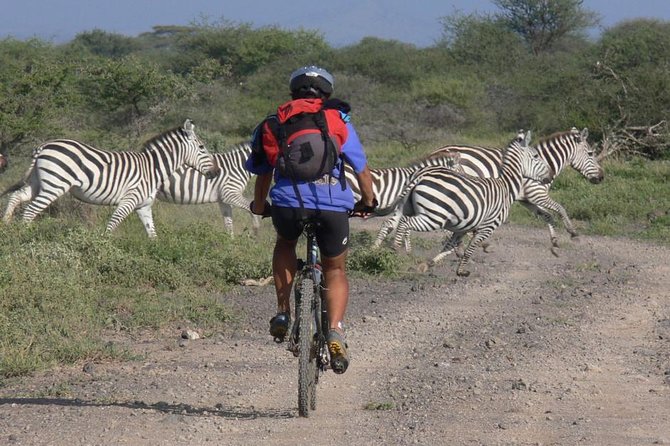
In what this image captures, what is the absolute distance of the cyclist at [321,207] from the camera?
17.6ft

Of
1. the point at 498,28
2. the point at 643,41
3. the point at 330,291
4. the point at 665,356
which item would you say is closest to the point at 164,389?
the point at 330,291

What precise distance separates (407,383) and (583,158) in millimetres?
9521

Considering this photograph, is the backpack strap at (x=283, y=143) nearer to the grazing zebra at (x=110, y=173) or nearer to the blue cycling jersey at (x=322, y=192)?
the blue cycling jersey at (x=322, y=192)

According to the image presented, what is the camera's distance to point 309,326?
5.34 meters

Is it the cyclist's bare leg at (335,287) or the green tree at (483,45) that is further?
the green tree at (483,45)

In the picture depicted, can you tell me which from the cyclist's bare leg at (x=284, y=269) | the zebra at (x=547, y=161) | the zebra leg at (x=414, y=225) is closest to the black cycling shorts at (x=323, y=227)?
the cyclist's bare leg at (x=284, y=269)

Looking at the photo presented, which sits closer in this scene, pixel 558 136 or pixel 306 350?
pixel 306 350

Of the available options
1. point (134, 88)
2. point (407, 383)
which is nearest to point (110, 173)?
point (407, 383)

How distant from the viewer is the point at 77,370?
6605 mm

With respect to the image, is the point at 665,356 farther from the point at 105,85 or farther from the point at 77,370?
the point at 105,85

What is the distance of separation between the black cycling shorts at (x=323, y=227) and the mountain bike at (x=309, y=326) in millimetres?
39

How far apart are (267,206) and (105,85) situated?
1421cm

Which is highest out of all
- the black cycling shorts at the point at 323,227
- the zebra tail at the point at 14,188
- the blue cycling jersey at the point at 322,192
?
the blue cycling jersey at the point at 322,192

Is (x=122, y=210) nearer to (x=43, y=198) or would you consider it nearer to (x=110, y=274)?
(x=43, y=198)
